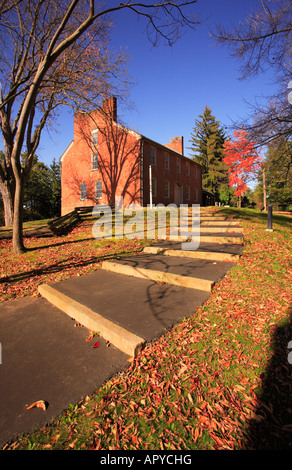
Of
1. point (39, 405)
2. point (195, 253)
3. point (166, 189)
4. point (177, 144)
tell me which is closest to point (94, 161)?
point (166, 189)

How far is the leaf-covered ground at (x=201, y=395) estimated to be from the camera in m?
1.64

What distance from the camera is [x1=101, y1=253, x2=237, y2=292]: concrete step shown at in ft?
13.8

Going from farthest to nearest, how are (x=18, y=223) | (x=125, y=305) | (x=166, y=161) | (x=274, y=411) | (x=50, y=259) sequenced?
(x=166, y=161)
(x=18, y=223)
(x=50, y=259)
(x=125, y=305)
(x=274, y=411)

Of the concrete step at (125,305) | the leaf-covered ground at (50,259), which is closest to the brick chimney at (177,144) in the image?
the leaf-covered ground at (50,259)

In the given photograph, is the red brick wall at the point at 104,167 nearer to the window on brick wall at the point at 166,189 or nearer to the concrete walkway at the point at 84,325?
the window on brick wall at the point at 166,189

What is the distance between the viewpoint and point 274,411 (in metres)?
1.77

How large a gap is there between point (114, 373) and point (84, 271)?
3.67 meters

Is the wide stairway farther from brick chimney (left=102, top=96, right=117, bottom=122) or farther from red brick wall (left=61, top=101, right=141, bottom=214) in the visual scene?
red brick wall (left=61, top=101, right=141, bottom=214)

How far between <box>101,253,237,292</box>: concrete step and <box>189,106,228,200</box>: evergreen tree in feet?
135

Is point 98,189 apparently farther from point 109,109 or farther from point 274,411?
point 274,411

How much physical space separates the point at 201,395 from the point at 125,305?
6.09 feet

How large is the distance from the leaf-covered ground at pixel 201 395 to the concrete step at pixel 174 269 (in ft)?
3.28

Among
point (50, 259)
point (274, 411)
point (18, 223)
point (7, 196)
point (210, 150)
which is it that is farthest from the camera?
point (210, 150)
